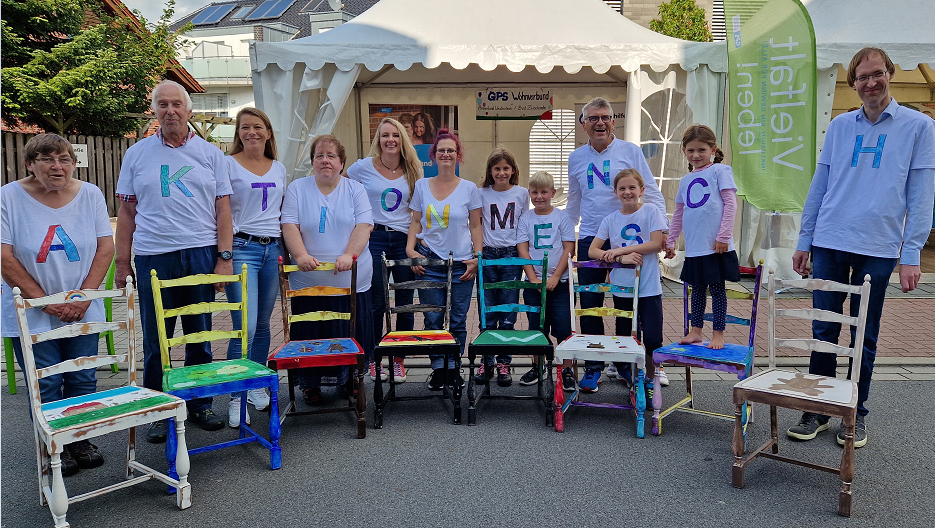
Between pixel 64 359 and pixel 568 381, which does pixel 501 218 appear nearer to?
pixel 568 381

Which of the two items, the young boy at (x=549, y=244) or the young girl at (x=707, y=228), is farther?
the young boy at (x=549, y=244)

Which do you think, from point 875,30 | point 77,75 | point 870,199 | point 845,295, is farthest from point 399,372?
point 77,75

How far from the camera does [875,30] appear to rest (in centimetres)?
762

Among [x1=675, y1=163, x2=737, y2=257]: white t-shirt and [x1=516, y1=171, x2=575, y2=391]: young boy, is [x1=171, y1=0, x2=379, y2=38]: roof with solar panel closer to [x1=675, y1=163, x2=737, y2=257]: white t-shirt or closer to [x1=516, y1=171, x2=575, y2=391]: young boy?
[x1=516, y1=171, x2=575, y2=391]: young boy

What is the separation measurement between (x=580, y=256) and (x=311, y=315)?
71.8 inches

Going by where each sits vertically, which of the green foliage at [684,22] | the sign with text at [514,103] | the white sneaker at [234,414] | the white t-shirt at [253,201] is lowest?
the white sneaker at [234,414]

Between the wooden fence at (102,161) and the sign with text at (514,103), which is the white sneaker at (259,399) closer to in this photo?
the sign with text at (514,103)

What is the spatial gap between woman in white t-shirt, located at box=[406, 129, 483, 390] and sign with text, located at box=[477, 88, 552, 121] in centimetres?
609

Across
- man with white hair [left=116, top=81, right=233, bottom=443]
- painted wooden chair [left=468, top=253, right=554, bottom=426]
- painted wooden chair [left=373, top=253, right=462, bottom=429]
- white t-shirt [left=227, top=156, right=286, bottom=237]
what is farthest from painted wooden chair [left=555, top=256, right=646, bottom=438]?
man with white hair [left=116, top=81, right=233, bottom=443]

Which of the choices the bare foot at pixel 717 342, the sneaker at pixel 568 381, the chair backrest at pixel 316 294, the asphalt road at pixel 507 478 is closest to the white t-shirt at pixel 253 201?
the chair backrest at pixel 316 294

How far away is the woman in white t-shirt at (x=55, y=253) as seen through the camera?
3371 millimetres

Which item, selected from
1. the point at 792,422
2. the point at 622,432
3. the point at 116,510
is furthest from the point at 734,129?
the point at 116,510

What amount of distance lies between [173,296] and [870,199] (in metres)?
3.72

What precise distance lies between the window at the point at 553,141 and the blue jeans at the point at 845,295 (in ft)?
25.2
